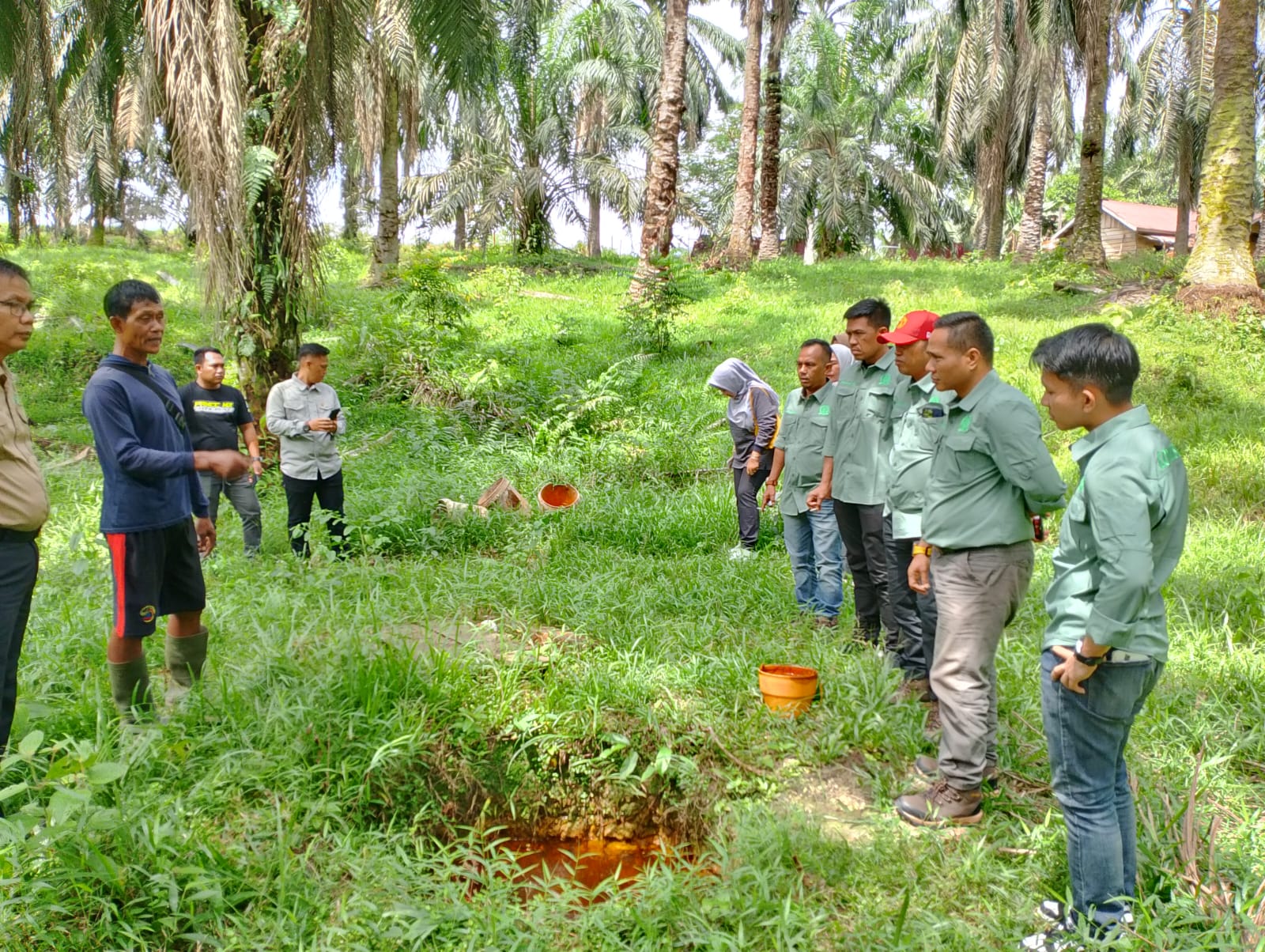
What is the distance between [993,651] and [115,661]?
3345 millimetres

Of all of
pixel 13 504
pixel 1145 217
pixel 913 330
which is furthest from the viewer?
pixel 1145 217

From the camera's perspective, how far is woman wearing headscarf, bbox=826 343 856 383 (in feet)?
16.0

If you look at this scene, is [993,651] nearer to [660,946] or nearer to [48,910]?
[660,946]

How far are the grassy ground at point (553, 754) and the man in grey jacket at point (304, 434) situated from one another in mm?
480

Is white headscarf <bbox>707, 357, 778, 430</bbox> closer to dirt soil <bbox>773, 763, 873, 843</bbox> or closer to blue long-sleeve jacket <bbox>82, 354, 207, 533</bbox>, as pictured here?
dirt soil <bbox>773, 763, 873, 843</bbox>

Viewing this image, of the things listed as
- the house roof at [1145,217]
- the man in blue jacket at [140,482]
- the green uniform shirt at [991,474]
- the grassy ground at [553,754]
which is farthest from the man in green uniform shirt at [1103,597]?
the house roof at [1145,217]

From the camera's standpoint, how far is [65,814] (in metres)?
2.52

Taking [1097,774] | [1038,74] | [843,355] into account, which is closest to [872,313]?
[843,355]

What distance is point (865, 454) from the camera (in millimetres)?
4434

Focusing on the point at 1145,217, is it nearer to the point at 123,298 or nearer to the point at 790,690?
the point at 790,690

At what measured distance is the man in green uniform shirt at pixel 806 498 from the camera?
4848 millimetres

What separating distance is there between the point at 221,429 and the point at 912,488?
14.9ft

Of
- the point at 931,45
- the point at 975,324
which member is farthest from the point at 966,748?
the point at 931,45

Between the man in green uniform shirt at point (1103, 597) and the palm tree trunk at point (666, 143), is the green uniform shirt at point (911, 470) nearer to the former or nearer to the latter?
the man in green uniform shirt at point (1103, 597)
